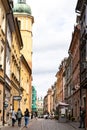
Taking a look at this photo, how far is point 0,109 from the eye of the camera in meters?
35.6

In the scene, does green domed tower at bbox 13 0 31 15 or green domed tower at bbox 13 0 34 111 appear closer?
green domed tower at bbox 13 0 34 111

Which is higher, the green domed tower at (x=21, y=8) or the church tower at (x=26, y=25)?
the green domed tower at (x=21, y=8)

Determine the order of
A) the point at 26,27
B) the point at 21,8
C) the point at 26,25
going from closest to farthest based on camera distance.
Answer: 1. the point at 26,25
2. the point at 26,27
3. the point at 21,8

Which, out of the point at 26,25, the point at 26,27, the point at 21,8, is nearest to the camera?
the point at 26,25

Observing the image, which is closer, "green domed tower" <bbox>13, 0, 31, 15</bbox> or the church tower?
the church tower

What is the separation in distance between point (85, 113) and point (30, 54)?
71.4 m

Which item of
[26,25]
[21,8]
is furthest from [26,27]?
[21,8]

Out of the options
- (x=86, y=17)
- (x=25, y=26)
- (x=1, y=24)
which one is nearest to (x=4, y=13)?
(x=1, y=24)

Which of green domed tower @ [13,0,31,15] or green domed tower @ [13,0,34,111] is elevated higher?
green domed tower @ [13,0,31,15]

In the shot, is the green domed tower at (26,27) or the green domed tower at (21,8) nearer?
the green domed tower at (26,27)

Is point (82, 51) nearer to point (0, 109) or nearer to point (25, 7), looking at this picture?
point (0, 109)

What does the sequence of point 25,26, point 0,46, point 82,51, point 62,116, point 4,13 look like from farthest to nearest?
point 25,26, point 62,116, point 82,51, point 4,13, point 0,46

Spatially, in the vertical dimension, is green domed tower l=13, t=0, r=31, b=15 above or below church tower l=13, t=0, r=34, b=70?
above

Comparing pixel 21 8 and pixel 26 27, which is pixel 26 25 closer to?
pixel 26 27
